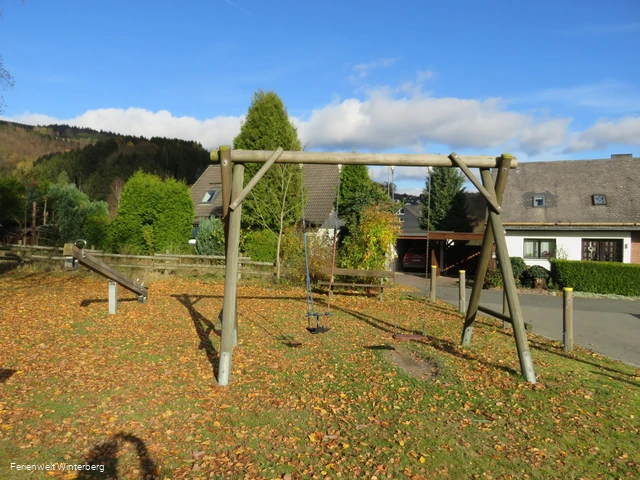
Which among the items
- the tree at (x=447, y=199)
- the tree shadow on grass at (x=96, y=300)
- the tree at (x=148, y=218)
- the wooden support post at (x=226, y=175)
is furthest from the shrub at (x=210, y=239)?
the tree at (x=447, y=199)

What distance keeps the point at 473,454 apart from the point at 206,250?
15.7 meters

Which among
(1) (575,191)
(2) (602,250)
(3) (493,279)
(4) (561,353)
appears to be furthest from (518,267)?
(4) (561,353)

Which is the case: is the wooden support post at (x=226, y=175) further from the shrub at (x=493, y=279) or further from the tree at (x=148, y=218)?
the shrub at (x=493, y=279)

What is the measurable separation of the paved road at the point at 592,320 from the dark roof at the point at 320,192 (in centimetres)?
923

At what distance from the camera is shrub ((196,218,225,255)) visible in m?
18.8

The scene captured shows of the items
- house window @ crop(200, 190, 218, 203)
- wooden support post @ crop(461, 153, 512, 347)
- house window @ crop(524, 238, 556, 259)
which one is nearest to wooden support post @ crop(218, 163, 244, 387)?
wooden support post @ crop(461, 153, 512, 347)

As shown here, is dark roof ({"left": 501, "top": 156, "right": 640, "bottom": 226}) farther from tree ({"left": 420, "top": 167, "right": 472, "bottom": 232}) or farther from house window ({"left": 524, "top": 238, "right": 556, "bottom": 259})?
tree ({"left": 420, "top": 167, "right": 472, "bottom": 232})

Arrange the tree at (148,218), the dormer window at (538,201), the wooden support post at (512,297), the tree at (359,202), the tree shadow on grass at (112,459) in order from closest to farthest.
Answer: the tree shadow on grass at (112,459)
the wooden support post at (512,297)
the tree at (148,218)
the tree at (359,202)
the dormer window at (538,201)

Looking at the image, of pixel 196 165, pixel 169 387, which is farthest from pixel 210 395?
pixel 196 165

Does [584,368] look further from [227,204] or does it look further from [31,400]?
[31,400]

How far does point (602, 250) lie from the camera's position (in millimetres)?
22359

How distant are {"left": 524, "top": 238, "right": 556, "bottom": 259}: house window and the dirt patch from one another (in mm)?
17789

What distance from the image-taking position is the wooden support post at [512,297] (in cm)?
674

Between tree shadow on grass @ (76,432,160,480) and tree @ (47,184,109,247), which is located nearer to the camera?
tree shadow on grass @ (76,432,160,480)
